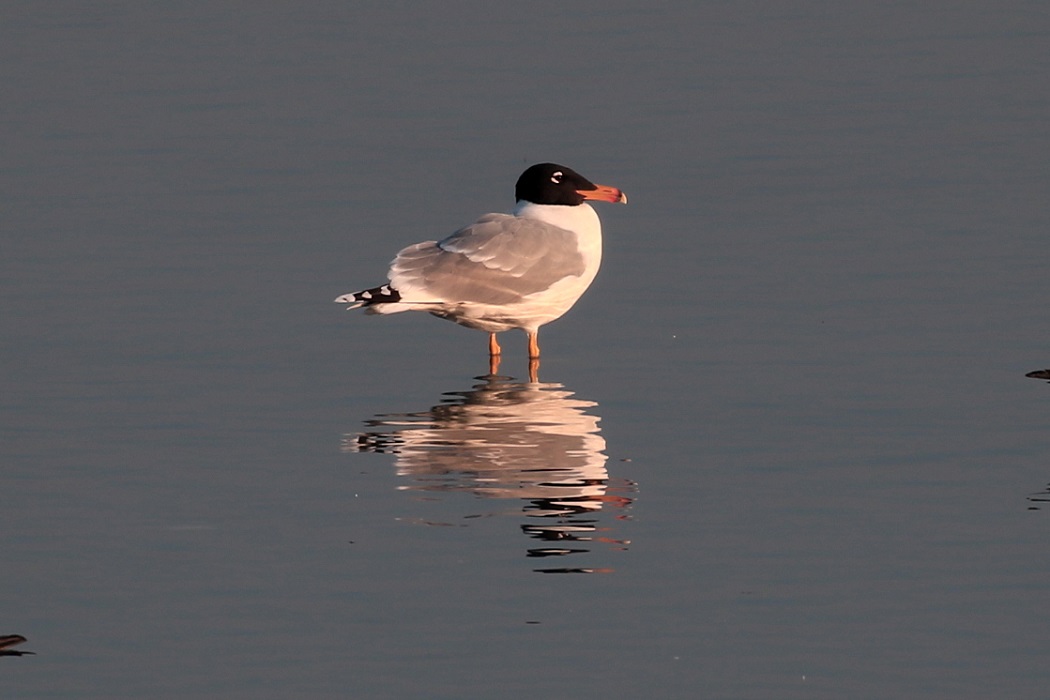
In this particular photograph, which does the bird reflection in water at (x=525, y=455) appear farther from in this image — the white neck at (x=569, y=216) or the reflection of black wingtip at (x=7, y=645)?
the reflection of black wingtip at (x=7, y=645)

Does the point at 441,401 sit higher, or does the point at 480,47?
the point at 480,47

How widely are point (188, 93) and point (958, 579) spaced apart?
1812 centimetres

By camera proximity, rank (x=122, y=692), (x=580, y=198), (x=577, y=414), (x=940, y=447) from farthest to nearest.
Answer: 1. (x=580, y=198)
2. (x=577, y=414)
3. (x=940, y=447)
4. (x=122, y=692)

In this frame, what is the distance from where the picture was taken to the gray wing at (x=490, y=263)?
16.9 metres

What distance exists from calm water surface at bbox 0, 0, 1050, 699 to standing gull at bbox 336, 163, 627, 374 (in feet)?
1.15

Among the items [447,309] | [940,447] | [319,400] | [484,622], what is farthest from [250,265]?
[484,622]

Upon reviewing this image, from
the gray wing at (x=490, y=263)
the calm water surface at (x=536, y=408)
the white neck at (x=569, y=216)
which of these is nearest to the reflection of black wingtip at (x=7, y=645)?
the calm water surface at (x=536, y=408)

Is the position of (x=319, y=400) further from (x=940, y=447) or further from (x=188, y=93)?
(x=188, y=93)

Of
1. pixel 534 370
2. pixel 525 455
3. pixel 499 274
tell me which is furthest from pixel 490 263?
pixel 525 455

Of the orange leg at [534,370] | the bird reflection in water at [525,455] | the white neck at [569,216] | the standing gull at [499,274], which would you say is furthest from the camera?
the white neck at [569,216]

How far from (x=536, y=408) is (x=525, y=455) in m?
1.58

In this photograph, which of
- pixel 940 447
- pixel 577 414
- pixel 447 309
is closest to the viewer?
pixel 940 447

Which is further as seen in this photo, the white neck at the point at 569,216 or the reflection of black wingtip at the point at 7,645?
the white neck at the point at 569,216

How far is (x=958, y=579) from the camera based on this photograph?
10.7 metres
